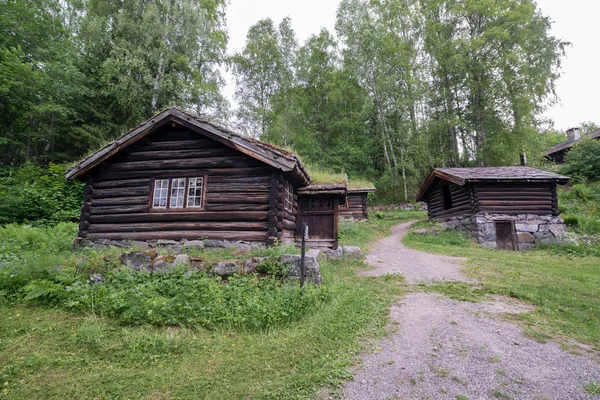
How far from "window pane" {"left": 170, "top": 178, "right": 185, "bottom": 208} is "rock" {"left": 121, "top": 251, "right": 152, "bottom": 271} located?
2907 millimetres

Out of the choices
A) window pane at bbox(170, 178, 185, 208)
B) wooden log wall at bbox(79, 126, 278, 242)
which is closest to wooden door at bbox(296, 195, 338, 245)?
wooden log wall at bbox(79, 126, 278, 242)

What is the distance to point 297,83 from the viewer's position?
32.1 meters

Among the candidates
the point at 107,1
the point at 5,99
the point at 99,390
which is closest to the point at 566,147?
the point at 99,390

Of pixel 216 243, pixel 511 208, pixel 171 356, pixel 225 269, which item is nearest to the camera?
pixel 171 356

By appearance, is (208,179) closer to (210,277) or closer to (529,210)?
(210,277)

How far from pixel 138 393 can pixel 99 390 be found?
47 cm

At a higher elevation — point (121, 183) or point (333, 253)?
point (121, 183)

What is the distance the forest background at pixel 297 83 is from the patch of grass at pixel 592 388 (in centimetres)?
1623

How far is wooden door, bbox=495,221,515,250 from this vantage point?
1540cm

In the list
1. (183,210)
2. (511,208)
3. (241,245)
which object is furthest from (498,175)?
(183,210)

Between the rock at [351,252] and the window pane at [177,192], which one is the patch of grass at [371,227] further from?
the window pane at [177,192]

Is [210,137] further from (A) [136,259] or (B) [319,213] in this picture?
(B) [319,213]

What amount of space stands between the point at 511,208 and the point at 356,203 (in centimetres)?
1100

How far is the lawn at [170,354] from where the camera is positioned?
320 cm
